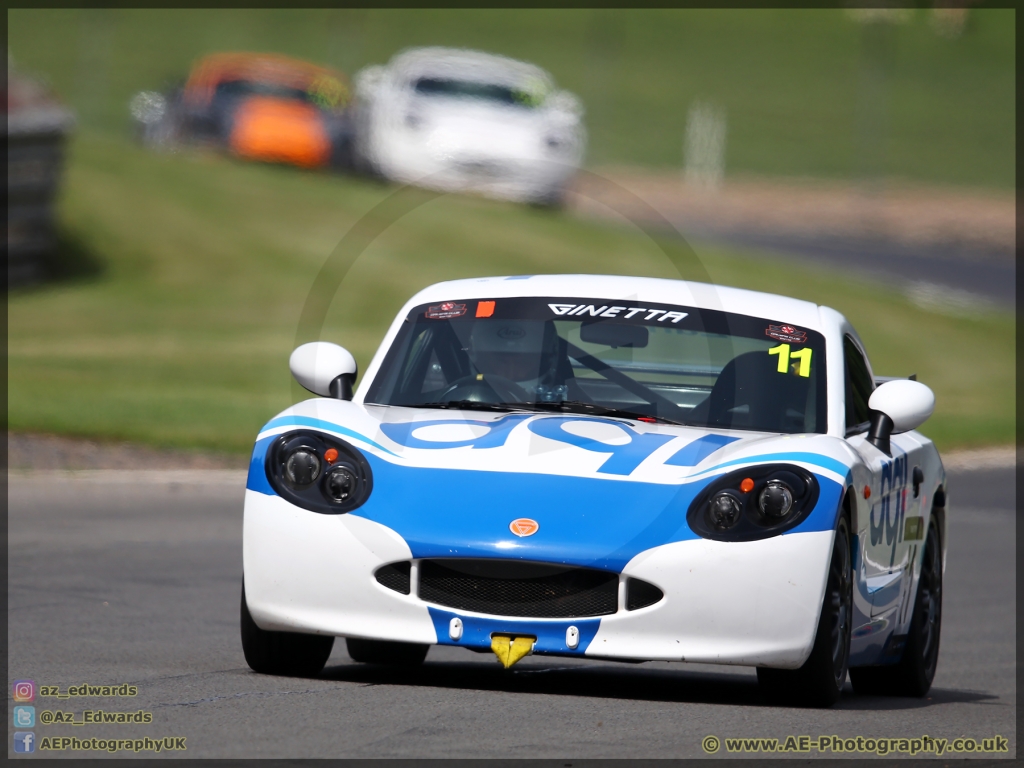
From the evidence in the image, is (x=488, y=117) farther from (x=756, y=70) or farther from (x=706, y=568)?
(x=756, y=70)

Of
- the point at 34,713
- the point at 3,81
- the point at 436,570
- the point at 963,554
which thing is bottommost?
the point at 963,554

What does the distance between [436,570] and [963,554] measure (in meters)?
7.75

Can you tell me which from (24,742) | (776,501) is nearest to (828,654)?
(776,501)

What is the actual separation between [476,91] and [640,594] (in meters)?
21.6

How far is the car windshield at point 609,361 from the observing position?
6668 millimetres

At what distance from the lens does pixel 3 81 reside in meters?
22.2

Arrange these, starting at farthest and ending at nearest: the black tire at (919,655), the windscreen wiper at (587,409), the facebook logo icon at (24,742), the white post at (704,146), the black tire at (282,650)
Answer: the white post at (704,146), the black tire at (919,655), the windscreen wiper at (587,409), the black tire at (282,650), the facebook logo icon at (24,742)

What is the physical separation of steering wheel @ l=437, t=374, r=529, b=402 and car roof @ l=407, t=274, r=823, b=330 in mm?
442

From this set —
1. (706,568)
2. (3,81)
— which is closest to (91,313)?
(3,81)

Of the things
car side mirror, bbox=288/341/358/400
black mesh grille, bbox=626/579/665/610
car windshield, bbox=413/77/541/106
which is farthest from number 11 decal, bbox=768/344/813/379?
car windshield, bbox=413/77/541/106

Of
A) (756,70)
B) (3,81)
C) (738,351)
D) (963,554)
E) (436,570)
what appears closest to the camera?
(436,570)

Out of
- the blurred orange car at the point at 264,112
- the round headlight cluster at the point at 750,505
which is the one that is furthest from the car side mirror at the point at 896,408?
the blurred orange car at the point at 264,112

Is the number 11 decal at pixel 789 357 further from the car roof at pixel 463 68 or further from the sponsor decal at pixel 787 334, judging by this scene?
the car roof at pixel 463 68

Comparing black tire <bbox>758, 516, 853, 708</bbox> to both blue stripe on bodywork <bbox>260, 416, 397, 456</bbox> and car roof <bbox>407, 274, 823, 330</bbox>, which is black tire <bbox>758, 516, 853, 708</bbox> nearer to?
car roof <bbox>407, 274, 823, 330</bbox>
